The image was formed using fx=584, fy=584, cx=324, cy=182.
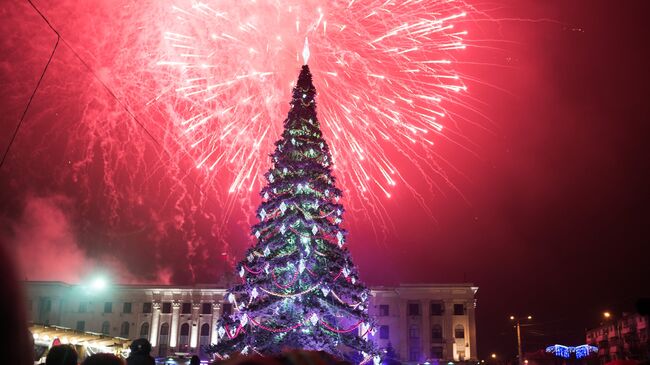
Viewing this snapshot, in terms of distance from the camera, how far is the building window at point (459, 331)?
178 feet

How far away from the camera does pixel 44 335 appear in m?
20.5

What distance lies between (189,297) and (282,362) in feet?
194

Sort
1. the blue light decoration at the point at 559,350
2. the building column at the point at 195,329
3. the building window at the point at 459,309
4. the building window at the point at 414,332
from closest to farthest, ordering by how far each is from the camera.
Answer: the blue light decoration at the point at 559,350 → the building window at the point at 459,309 → the building window at the point at 414,332 → the building column at the point at 195,329

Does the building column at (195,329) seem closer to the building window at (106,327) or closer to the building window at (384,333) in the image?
the building window at (106,327)

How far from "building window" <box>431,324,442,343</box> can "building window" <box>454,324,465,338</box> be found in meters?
1.46

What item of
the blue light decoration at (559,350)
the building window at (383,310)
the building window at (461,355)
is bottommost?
the building window at (461,355)

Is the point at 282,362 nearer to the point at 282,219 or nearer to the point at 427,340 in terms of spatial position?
the point at 282,219

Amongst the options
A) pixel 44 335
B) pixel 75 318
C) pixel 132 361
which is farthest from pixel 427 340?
pixel 132 361

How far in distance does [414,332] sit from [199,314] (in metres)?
20.9

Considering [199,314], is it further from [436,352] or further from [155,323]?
[436,352]

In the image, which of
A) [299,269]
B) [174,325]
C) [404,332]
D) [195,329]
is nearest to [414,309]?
[404,332]

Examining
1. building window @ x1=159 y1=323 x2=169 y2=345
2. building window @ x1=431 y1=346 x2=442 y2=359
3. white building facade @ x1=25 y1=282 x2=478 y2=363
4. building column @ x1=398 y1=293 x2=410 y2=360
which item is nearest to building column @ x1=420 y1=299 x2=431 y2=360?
white building facade @ x1=25 y1=282 x2=478 y2=363

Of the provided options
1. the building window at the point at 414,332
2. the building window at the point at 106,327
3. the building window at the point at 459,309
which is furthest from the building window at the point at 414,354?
the building window at the point at 106,327

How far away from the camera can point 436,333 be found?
2163 inches
